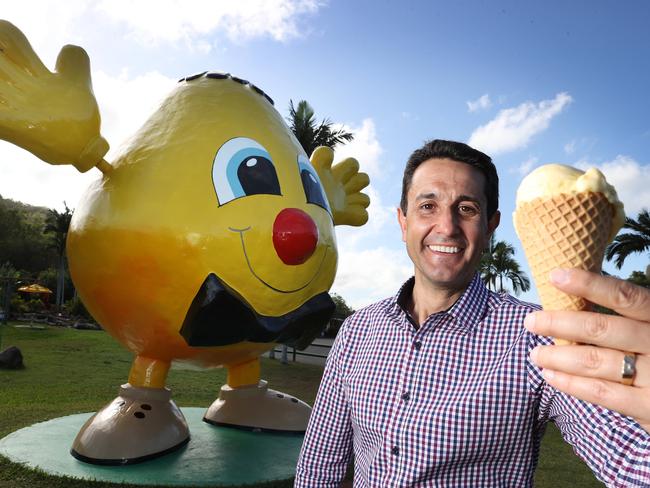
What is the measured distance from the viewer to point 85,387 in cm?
970

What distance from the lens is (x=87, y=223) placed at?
434 cm

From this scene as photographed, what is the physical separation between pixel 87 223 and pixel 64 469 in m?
Result: 2.04

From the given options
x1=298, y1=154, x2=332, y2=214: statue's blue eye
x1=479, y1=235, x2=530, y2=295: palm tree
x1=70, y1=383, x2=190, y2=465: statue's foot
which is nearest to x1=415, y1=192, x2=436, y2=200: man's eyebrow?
x1=298, y1=154, x2=332, y2=214: statue's blue eye

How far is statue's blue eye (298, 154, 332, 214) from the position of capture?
4625 millimetres

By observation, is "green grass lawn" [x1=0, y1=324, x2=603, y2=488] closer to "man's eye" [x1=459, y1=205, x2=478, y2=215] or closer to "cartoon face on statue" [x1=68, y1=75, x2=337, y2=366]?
"cartoon face on statue" [x1=68, y1=75, x2=337, y2=366]

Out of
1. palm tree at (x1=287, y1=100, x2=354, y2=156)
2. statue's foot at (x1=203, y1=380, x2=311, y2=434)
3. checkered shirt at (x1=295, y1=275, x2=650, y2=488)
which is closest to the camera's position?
checkered shirt at (x1=295, y1=275, x2=650, y2=488)

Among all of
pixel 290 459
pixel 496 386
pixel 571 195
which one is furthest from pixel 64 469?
pixel 571 195

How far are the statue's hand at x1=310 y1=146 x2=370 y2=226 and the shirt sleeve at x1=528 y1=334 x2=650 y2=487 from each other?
15.9 ft

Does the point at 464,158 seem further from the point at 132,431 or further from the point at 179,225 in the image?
the point at 132,431

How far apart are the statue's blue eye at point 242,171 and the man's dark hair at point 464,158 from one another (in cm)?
229

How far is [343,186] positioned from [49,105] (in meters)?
3.42

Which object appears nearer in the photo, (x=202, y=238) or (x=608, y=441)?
(x=608, y=441)

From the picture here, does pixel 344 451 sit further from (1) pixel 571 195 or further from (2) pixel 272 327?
(2) pixel 272 327

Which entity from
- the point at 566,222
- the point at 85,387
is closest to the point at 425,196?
the point at 566,222
